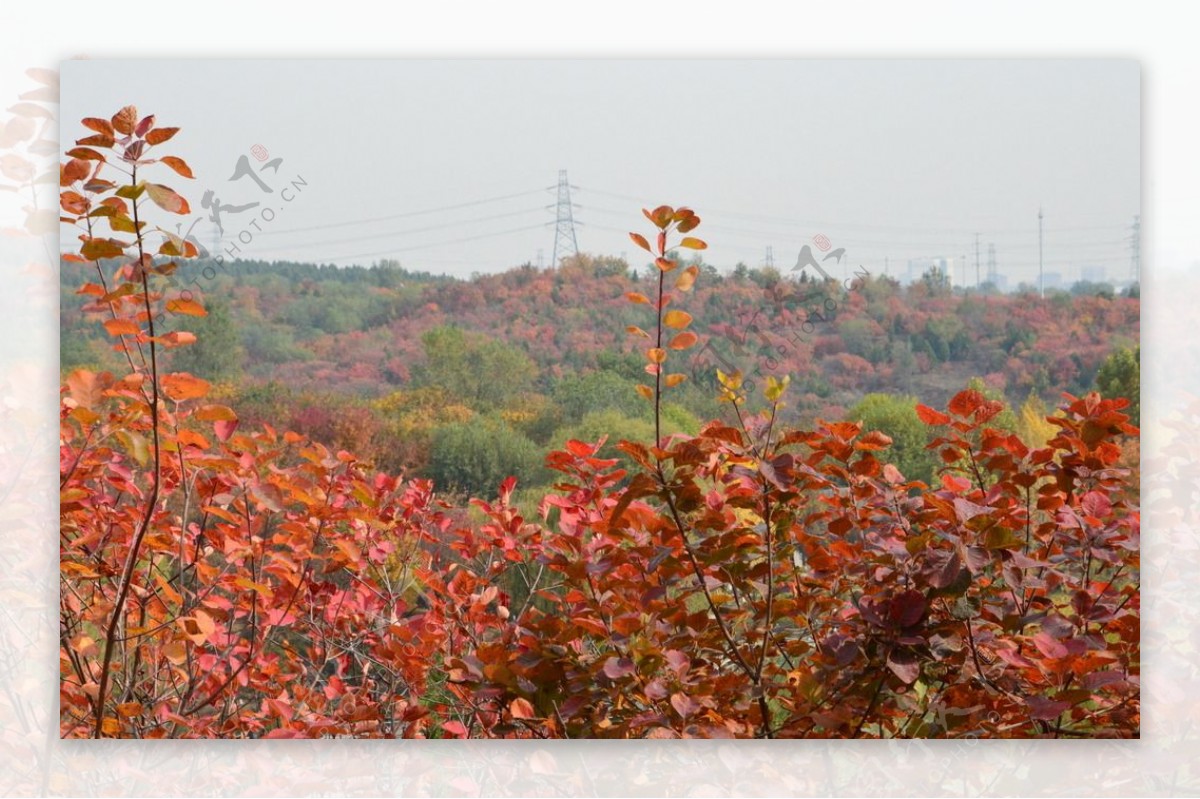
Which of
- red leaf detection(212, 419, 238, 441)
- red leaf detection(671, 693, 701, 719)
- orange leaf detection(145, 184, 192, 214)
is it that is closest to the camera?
orange leaf detection(145, 184, 192, 214)

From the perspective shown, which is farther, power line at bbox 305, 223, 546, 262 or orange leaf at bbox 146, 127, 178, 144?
power line at bbox 305, 223, 546, 262

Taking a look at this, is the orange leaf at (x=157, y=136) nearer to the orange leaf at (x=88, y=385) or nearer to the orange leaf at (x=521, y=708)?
the orange leaf at (x=88, y=385)

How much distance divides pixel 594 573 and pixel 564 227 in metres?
0.80

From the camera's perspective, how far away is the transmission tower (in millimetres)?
2752

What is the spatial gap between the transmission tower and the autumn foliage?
20 cm

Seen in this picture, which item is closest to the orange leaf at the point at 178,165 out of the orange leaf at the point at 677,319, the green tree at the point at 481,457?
the green tree at the point at 481,457

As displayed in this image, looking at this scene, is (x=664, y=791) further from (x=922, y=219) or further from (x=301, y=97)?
(x=301, y=97)

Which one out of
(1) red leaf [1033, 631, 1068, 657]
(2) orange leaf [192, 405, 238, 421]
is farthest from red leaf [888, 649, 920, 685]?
(2) orange leaf [192, 405, 238, 421]

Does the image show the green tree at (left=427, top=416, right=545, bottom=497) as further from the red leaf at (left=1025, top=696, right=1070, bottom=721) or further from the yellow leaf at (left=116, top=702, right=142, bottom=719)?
the red leaf at (left=1025, top=696, right=1070, bottom=721)

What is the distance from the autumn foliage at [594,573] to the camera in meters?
2.50

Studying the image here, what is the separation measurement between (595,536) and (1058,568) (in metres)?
1.08

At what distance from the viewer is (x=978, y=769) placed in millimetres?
2748

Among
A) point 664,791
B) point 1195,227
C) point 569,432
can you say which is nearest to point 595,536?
point 569,432

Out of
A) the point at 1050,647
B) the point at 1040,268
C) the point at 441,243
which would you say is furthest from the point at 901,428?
the point at 441,243
